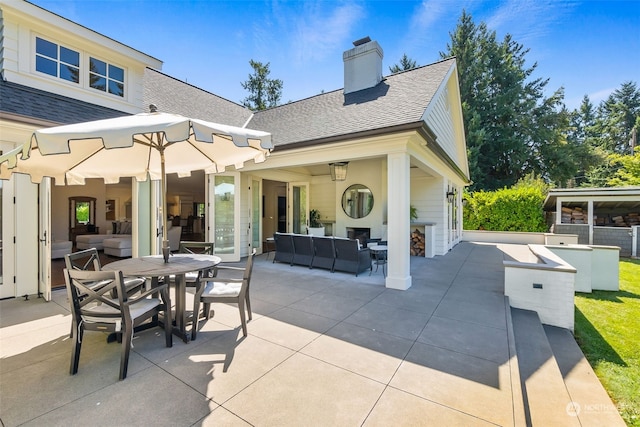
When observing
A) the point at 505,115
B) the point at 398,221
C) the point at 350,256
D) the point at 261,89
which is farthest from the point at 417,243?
the point at 261,89

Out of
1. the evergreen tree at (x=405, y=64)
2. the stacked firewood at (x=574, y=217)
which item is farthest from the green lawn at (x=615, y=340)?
the evergreen tree at (x=405, y=64)

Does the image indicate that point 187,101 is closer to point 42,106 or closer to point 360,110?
point 42,106

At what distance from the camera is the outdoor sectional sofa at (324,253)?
20.6 ft

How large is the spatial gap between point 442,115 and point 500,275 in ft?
17.0

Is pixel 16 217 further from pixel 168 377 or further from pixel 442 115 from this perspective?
pixel 442 115

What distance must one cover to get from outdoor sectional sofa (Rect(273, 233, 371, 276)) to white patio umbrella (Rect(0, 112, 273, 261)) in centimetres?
296

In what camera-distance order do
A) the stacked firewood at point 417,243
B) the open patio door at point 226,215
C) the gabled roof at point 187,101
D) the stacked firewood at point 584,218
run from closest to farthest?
the open patio door at point 226,215
the gabled roof at point 187,101
the stacked firewood at point 417,243
the stacked firewood at point 584,218

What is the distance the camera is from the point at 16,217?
4.75 metres

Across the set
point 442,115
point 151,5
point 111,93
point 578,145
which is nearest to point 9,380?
point 111,93

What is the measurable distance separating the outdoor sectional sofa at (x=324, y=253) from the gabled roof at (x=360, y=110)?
7.76 ft

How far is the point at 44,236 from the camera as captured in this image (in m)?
4.80

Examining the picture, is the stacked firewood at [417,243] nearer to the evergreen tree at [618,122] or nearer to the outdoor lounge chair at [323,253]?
the outdoor lounge chair at [323,253]

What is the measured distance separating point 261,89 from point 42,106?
20848 mm

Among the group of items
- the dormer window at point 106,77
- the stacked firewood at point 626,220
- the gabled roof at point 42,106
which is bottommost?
the stacked firewood at point 626,220
